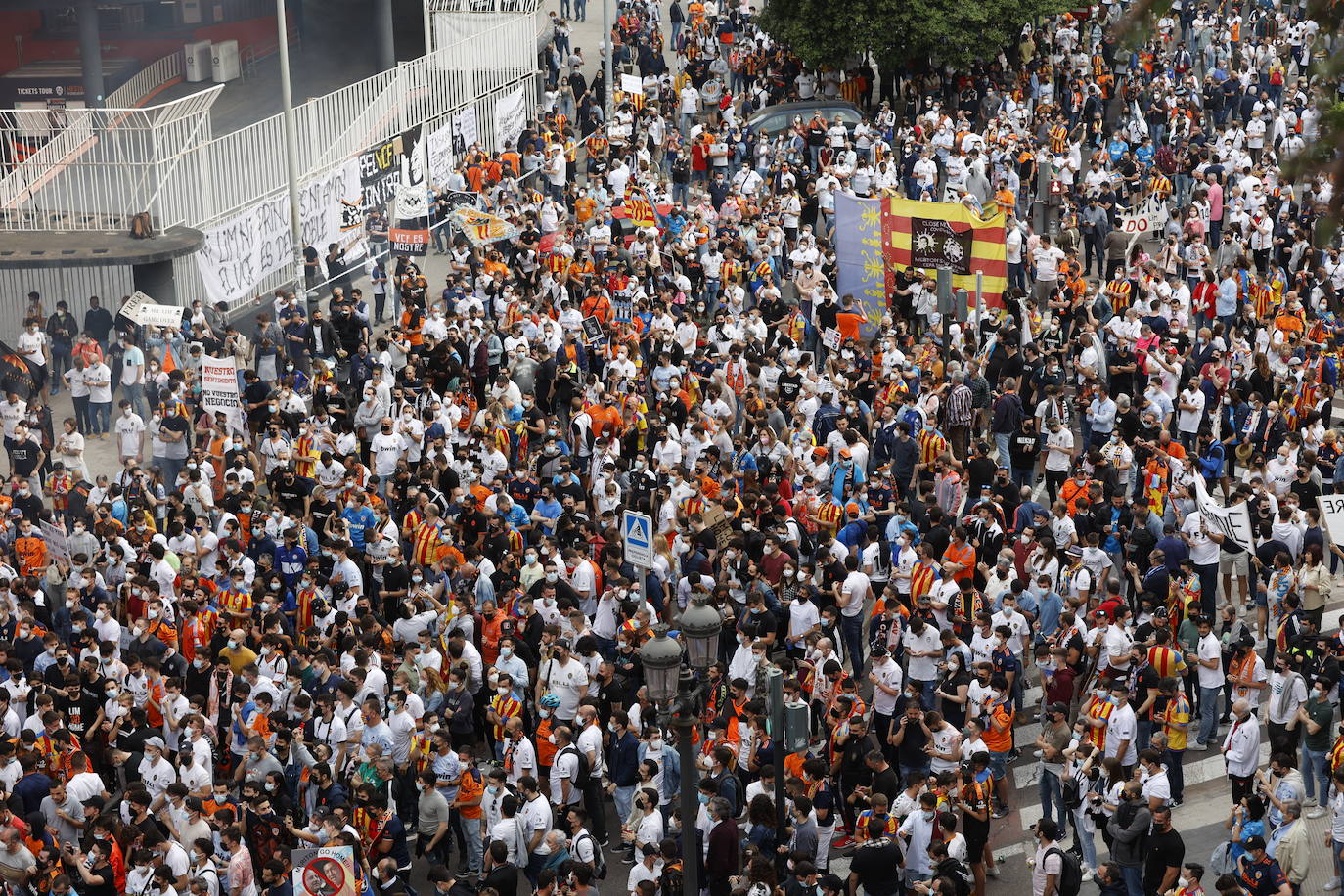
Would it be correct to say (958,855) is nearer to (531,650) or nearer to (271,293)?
(531,650)

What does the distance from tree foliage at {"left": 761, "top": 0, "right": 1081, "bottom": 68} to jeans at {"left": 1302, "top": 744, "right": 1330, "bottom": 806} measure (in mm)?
24175

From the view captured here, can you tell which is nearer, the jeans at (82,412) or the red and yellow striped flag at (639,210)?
the jeans at (82,412)

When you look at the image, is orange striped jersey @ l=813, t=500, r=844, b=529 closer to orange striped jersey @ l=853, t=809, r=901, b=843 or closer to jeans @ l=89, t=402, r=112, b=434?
orange striped jersey @ l=853, t=809, r=901, b=843

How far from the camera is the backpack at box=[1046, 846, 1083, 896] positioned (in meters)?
12.7

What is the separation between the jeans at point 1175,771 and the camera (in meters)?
14.7

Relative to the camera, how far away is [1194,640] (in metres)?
16.0

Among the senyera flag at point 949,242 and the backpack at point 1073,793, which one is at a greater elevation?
the senyera flag at point 949,242

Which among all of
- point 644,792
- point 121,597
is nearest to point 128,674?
point 121,597

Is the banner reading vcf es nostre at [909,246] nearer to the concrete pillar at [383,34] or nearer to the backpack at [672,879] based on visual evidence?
the backpack at [672,879]

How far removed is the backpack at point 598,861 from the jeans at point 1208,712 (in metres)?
5.21

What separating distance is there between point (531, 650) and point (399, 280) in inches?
434

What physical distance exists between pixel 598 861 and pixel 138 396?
11502mm

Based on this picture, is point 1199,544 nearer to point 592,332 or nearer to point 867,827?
point 867,827

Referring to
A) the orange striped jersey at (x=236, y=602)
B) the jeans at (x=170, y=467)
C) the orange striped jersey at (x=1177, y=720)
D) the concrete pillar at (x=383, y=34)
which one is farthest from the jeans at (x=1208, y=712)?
the concrete pillar at (x=383, y=34)
